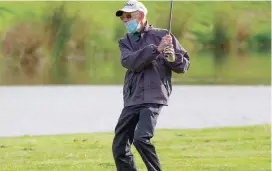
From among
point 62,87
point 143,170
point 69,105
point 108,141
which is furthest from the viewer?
point 62,87

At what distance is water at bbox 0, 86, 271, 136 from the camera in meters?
13.2

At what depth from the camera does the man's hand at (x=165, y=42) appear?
714cm

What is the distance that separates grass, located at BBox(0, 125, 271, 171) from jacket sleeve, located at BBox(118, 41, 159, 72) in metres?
2.06

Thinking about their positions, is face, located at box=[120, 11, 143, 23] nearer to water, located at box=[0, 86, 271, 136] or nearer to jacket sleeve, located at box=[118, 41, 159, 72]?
jacket sleeve, located at box=[118, 41, 159, 72]

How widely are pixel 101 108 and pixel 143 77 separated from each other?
818 cm

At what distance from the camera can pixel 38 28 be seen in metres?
35.0

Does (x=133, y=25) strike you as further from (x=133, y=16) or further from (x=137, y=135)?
(x=137, y=135)

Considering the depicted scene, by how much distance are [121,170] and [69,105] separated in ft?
28.1

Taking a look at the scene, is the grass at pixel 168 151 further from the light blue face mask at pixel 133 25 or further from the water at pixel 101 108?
the light blue face mask at pixel 133 25

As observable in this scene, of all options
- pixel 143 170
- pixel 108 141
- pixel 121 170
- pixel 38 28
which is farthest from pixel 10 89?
pixel 38 28

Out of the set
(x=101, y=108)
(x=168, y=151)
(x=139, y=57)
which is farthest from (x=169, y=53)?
(x=101, y=108)

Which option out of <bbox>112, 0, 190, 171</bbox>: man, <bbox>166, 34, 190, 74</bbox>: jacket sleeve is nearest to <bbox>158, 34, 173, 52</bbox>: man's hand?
<bbox>112, 0, 190, 171</bbox>: man

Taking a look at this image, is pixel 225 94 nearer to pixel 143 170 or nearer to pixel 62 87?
pixel 62 87

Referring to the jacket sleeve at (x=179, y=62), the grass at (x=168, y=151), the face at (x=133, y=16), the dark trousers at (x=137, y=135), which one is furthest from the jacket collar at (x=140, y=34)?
the grass at (x=168, y=151)
